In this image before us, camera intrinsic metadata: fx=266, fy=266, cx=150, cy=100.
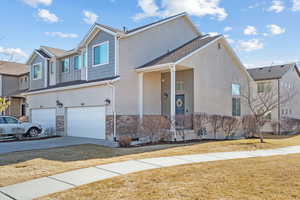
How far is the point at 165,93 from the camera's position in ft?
61.6

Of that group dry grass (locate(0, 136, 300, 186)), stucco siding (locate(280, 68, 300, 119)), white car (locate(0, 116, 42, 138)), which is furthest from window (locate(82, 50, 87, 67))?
stucco siding (locate(280, 68, 300, 119))

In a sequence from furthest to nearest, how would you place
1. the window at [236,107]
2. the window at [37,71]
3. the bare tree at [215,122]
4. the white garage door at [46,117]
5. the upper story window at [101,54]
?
the window at [37,71]
the window at [236,107]
the white garage door at [46,117]
the bare tree at [215,122]
the upper story window at [101,54]

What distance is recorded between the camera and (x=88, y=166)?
7859 millimetres

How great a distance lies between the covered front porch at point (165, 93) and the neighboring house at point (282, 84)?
12.3 meters

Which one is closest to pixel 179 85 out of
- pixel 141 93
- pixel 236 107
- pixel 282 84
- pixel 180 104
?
pixel 180 104

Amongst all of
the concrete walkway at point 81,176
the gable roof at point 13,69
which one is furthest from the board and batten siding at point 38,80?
the concrete walkway at point 81,176

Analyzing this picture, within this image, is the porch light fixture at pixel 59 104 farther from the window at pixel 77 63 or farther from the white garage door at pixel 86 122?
the window at pixel 77 63

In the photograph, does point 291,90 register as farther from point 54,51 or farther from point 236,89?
point 54,51

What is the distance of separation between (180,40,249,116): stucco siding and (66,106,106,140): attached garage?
590 centimetres

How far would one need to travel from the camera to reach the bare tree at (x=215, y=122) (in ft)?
56.6

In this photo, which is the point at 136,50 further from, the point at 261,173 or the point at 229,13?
the point at 261,173

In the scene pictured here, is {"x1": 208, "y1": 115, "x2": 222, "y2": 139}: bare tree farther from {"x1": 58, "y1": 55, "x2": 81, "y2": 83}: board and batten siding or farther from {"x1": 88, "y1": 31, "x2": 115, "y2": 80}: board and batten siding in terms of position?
{"x1": 58, "y1": 55, "x2": 81, "y2": 83}: board and batten siding

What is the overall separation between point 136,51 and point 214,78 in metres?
5.73

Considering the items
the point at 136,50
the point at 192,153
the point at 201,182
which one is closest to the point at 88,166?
the point at 201,182
